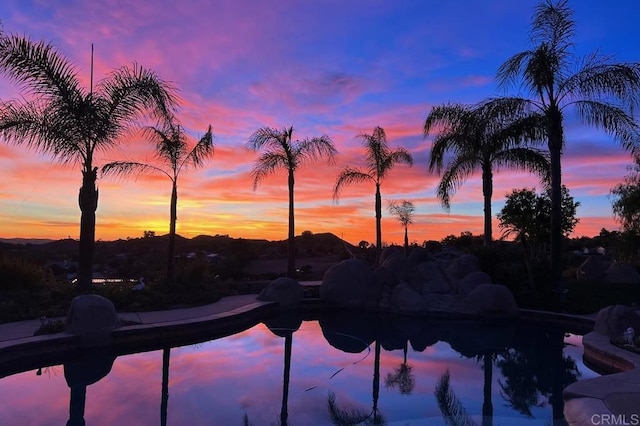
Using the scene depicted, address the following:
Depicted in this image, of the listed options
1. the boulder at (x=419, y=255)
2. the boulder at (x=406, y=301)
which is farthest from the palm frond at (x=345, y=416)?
the boulder at (x=419, y=255)

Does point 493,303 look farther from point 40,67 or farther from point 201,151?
point 40,67

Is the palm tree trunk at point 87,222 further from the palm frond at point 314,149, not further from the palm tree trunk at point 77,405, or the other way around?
the palm frond at point 314,149

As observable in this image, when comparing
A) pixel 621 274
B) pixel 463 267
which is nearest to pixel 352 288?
pixel 463 267

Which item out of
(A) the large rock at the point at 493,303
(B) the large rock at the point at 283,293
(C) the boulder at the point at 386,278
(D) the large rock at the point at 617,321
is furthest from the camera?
(C) the boulder at the point at 386,278

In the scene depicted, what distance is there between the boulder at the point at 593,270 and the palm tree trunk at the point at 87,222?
19712 mm

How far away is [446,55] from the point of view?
15.2m

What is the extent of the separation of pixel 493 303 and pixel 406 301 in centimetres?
255

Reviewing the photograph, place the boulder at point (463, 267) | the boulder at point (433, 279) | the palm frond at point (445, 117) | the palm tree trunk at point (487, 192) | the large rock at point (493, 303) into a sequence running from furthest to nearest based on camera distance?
the palm frond at point (445, 117) → the palm tree trunk at point (487, 192) → the boulder at point (463, 267) → the boulder at point (433, 279) → the large rock at point (493, 303)

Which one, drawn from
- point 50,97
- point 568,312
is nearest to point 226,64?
point 50,97

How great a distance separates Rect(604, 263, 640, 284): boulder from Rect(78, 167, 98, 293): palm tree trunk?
64.3 feet

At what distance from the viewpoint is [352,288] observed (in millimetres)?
16516

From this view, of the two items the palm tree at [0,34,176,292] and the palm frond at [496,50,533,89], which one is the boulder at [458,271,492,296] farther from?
the palm tree at [0,34,176,292]

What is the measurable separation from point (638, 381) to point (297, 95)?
45.1 ft

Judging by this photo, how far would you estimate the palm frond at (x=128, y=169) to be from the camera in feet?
53.8
